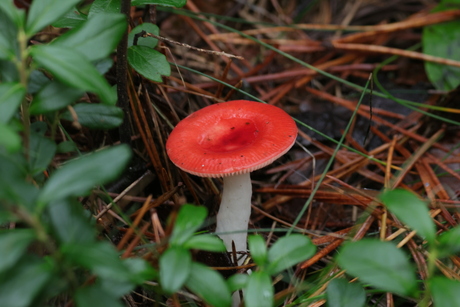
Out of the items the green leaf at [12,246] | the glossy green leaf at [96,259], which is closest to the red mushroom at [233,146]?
the glossy green leaf at [96,259]

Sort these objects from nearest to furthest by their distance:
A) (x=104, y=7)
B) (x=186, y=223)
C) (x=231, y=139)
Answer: (x=186, y=223), (x=104, y=7), (x=231, y=139)

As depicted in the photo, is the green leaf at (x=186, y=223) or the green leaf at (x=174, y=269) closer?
the green leaf at (x=174, y=269)

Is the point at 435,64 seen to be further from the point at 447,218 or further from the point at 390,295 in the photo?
the point at 390,295

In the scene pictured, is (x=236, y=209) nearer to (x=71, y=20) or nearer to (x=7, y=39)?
(x=71, y=20)

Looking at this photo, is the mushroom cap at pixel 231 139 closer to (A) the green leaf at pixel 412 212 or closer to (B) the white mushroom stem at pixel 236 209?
(B) the white mushroom stem at pixel 236 209

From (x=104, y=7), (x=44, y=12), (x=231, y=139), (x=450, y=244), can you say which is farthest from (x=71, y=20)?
(x=450, y=244)

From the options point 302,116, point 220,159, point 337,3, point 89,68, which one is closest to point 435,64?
point 302,116

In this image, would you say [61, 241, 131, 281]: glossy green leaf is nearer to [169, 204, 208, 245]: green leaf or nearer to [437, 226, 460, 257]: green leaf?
[169, 204, 208, 245]: green leaf

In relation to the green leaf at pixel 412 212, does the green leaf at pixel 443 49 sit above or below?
below
